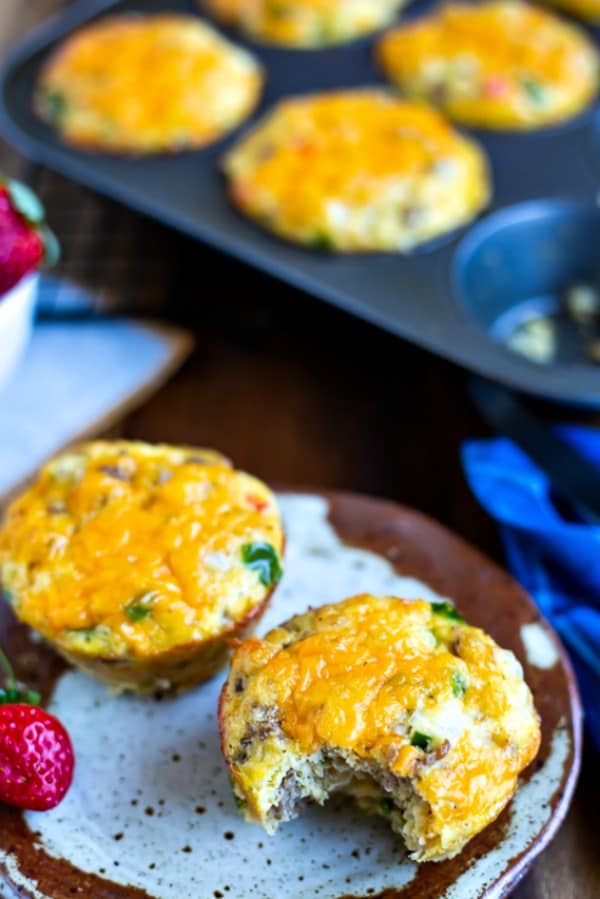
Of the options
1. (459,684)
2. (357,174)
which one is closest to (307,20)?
(357,174)

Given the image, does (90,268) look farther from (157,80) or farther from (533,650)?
(533,650)

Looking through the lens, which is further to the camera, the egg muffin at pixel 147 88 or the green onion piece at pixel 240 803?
the egg muffin at pixel 147 88

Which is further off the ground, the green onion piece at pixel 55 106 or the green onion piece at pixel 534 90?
the green onion piece at pixel 534 90

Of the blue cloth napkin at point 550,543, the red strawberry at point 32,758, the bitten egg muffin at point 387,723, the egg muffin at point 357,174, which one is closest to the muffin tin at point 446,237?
the egg muffin at point 357,174

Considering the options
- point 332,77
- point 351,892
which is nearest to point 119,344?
point 332,77

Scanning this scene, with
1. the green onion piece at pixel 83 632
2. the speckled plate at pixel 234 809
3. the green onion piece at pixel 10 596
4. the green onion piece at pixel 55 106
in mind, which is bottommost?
the speckled plate at pixel 234 809

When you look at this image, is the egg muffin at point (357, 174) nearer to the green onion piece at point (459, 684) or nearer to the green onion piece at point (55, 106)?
the green onion piece at point (55, 106)
